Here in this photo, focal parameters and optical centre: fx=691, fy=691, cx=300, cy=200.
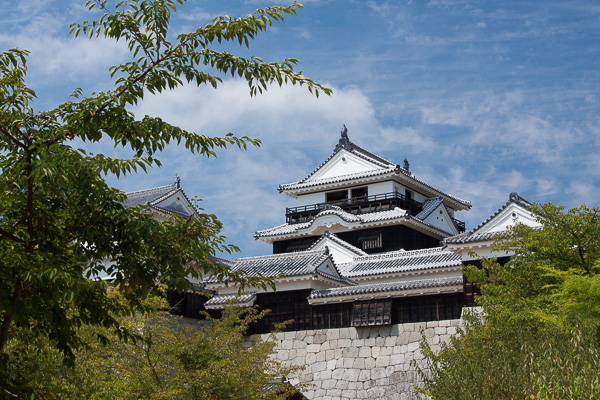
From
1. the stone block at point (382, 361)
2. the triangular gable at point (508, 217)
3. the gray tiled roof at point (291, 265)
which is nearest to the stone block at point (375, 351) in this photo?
the stone block at point (382, 361)

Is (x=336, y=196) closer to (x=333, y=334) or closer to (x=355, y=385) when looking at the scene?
(x=333, y=334)

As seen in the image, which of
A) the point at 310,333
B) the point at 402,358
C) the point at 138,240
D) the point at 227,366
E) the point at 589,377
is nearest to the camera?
the point at 138,240

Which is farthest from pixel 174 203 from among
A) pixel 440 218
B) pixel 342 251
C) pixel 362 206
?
pixel 440 218

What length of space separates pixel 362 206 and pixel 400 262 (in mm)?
9570

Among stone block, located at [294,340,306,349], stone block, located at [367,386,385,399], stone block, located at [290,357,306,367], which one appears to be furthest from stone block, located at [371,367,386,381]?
stone block, located at [294,340,306,349]

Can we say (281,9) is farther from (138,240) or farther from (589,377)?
(589,377)

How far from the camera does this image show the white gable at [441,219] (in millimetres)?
36312

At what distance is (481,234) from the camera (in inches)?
815

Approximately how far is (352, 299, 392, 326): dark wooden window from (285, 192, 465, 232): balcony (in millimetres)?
14705

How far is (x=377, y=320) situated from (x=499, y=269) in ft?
19.4

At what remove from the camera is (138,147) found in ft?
23.8

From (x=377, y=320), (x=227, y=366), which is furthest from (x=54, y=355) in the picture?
(x=377, y=320)

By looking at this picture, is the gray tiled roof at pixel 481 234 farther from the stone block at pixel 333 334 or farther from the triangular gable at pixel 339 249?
the triangular gable at pixel 339 249

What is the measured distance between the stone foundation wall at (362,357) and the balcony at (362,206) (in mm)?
14819
